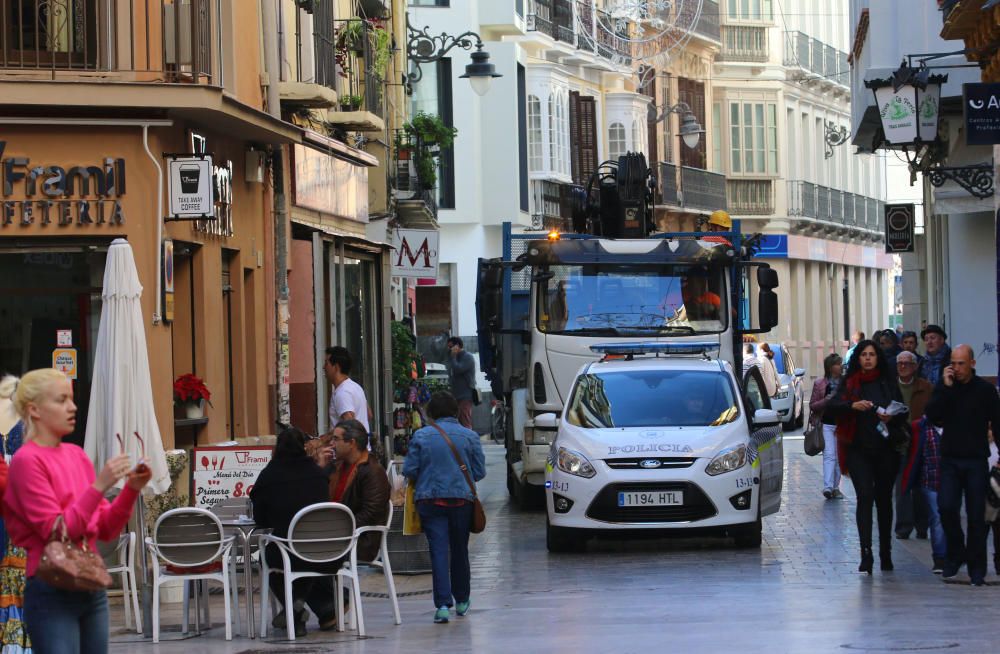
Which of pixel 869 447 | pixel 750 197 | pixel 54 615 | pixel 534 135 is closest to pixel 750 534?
pixel 869 447

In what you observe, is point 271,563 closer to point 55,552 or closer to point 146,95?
point 146,95

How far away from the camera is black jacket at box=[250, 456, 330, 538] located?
13.6 m

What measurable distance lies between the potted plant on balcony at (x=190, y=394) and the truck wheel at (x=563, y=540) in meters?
3.35

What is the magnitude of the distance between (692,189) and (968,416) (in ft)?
152

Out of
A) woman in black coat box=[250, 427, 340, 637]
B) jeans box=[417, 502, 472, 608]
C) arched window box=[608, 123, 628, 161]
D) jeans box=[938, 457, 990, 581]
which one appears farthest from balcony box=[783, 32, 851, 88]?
woman in black coat box=[250, 427, 340, 637]

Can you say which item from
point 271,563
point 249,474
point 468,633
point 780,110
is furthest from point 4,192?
point 780,110

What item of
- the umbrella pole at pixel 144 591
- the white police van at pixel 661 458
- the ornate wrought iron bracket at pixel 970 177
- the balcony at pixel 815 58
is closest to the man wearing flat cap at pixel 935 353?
the white police van at pixel 661 458

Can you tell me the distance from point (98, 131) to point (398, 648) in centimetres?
628

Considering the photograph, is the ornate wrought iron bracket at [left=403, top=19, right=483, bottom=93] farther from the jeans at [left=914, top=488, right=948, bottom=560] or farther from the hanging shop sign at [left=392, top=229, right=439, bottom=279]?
the jeans at [left=914, top=488, right=948, bottom=560]

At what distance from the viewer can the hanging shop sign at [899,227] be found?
3200 cm

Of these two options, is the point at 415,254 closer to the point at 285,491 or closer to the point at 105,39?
the point at 105,39

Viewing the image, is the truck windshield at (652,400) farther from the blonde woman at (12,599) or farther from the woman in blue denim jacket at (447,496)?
the blonde woman at (12,599)

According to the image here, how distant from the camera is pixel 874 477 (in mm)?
16047

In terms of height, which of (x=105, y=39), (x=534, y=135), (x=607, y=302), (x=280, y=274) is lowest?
(x=607, y=302)
